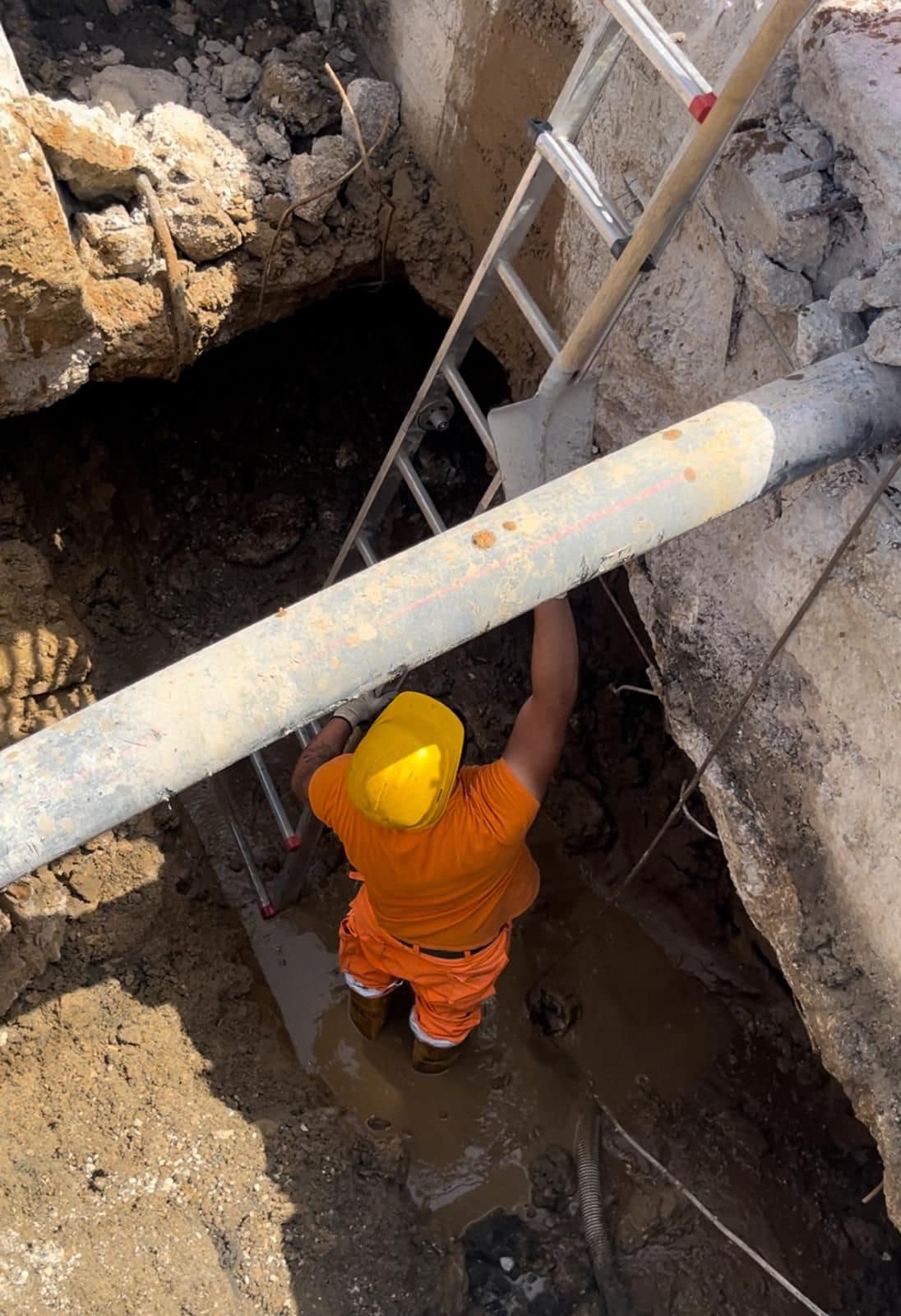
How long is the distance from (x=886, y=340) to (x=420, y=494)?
1.58 metres

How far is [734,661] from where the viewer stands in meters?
2.69

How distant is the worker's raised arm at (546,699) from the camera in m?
2.66

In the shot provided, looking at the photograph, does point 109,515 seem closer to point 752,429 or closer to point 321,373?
point 321,373

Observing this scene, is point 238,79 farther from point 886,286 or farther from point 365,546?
point 886,286

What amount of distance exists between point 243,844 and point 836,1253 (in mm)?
2480

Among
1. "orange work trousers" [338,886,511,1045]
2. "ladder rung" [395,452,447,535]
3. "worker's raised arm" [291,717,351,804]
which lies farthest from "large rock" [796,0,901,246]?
"orange work trousers" [338,886,511,1045]

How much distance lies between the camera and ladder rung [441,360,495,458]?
2.88 m

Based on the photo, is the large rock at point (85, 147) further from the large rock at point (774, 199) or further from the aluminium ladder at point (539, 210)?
the large rock at point (774, 199)

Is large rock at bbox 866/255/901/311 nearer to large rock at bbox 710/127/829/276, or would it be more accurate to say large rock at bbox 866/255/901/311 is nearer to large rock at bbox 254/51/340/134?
large rock at bbox 710/127/829/276

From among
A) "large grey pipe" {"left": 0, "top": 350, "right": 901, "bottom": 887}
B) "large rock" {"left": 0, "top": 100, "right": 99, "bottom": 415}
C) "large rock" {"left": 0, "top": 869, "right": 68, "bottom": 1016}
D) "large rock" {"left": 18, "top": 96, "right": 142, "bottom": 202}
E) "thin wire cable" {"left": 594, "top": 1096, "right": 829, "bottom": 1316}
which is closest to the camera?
"large grey pipe" {"left": 0, "top": 350, "right": 901, "bottom": 887}

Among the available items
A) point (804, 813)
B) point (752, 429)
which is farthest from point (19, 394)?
point (804, 813)

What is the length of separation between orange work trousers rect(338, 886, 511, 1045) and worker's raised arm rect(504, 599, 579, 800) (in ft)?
2.77

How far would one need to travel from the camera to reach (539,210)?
290 centimetres

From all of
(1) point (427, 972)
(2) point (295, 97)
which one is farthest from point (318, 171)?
(1) point (427, 972)
